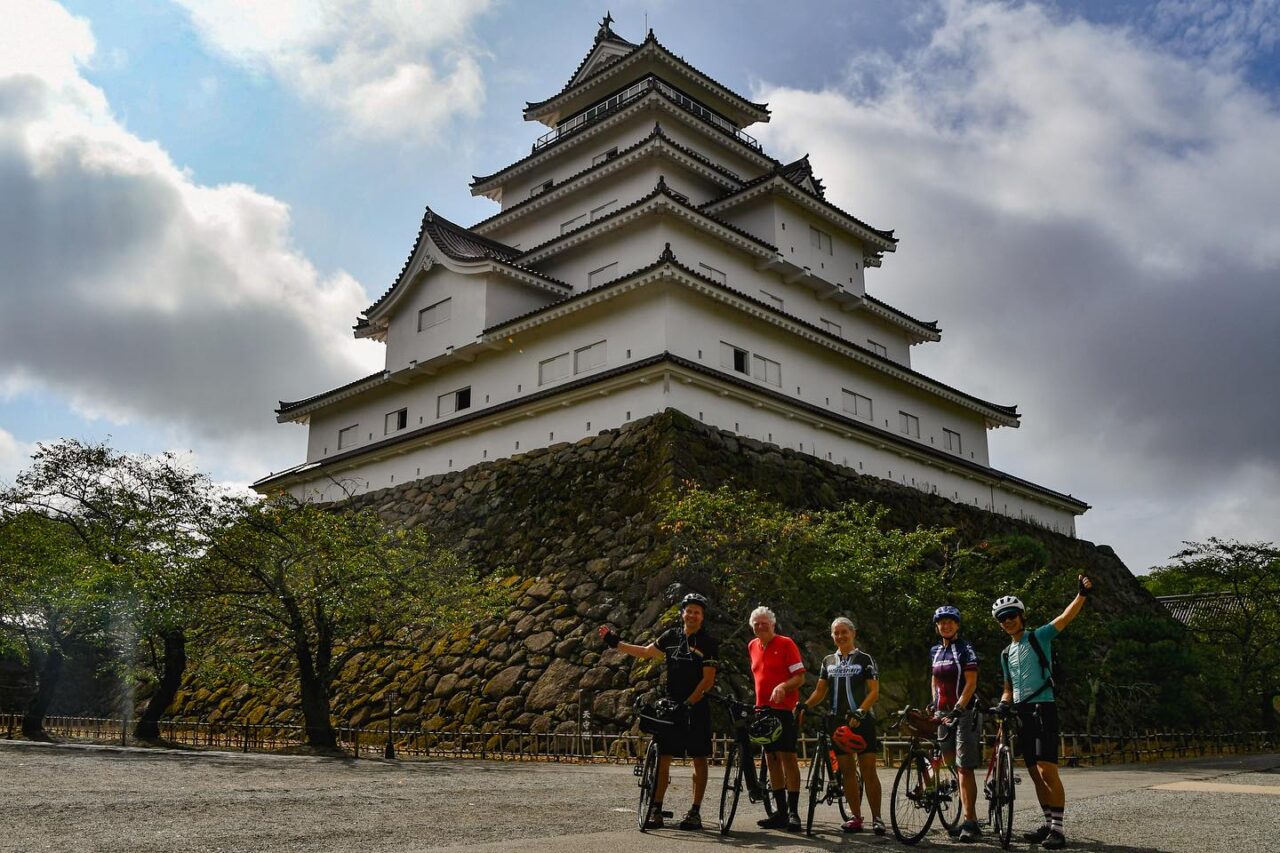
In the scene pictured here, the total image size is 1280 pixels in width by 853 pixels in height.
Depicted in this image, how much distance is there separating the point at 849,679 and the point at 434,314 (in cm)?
2321

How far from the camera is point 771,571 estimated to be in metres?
16.9

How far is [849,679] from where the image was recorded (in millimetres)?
7609

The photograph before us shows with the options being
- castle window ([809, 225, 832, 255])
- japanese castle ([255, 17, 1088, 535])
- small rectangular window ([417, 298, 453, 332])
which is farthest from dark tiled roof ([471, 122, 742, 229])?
small rectangular window ([417, 298, 453, 332])

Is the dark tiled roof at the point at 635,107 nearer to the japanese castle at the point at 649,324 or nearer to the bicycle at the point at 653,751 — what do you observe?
the japanese castle at the point at 649,324

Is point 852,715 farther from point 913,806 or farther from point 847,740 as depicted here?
point 913,806

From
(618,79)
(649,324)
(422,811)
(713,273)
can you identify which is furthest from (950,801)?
(618,79)

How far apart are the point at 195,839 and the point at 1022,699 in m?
5.96

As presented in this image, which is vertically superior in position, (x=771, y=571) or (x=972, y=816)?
(x=771, y=571)

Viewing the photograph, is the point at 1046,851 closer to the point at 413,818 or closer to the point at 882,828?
the point at 882,828

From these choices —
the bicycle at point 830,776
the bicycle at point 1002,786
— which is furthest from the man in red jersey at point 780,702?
the bicycle at point 1002,786

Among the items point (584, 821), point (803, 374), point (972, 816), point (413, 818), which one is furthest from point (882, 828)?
point (803, 374)

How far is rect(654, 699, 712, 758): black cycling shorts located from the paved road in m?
0.61

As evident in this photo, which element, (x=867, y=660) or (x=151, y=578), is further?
(x=151, y=578)

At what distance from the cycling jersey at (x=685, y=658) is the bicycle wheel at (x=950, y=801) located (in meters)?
1.94
